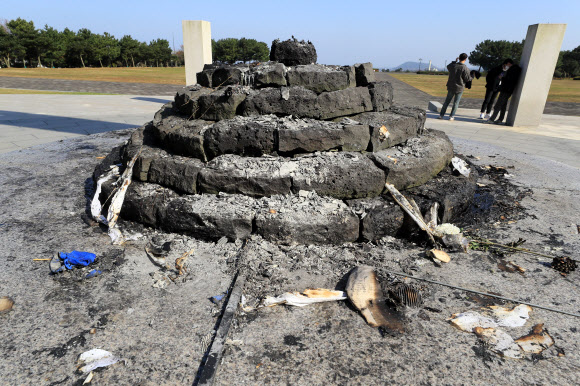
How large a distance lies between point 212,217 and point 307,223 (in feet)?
2.80

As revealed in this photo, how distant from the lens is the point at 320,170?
336cm

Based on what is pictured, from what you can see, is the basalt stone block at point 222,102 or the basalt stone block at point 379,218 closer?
the basalt stone block at point 379,218

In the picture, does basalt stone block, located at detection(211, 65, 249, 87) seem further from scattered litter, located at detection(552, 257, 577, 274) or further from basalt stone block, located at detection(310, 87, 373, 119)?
scattered litter, located at detection(552, 257, 577, 274)

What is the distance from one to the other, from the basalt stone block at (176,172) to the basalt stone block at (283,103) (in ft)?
2.76

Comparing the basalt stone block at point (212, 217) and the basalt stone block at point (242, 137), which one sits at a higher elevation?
the basalt stone block at point (242, 137)

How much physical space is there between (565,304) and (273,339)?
208 cm

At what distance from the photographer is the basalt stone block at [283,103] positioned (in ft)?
12.3

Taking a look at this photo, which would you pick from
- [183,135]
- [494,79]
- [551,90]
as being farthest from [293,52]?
[551,90]

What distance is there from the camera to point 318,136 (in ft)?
11.6

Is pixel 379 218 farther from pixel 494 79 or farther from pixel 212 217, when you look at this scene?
pixel 494 79

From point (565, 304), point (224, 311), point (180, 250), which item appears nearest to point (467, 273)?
point (565, 304)

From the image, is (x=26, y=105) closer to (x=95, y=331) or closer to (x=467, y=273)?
(x=95, y=331)

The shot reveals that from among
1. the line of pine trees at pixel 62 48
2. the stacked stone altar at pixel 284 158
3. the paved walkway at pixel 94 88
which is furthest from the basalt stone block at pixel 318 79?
the line of pine trees at pixel 62 48

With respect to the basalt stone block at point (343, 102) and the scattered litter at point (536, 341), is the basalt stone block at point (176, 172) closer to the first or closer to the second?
the basalt stone block at point (343, 102)
